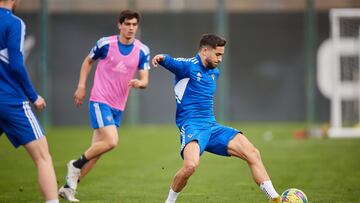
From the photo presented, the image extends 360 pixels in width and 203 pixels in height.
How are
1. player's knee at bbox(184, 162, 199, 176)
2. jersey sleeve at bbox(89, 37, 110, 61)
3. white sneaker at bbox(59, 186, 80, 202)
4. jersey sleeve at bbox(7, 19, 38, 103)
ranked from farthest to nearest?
1. jersey sleeve at bbox(89, 37, 110, 61)
2. white sneaker at bbox(59, 186, 80, 202)
3. player's knee at bbox(184, 162, 199, 176)
4. jersey sleeve at bbox(7, 19, 38, 103)

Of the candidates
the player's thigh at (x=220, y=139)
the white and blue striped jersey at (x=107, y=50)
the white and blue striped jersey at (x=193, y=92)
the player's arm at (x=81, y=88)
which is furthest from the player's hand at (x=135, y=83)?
the player's thigh at (x=220, y=139)

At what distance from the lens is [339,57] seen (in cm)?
1959

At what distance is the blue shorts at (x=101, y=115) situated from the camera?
9.46m

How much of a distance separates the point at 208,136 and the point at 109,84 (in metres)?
1.96

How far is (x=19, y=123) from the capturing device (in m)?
6.93

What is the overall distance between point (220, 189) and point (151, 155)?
16.7ft

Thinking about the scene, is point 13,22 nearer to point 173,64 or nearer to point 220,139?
point 173,64

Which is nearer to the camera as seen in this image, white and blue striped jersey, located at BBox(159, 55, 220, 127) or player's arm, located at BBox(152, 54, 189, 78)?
player's arm, located at BBox(152, 54, 189, 78)

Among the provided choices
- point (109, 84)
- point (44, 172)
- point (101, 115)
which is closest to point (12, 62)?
point (44, 172)

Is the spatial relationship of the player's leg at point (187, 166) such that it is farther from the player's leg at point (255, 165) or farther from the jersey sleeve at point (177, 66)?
the jersey sleeve at point (177, 66)

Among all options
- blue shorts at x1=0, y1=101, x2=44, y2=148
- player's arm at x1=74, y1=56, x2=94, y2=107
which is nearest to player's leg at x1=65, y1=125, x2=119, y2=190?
player's arm at x1=74, y1=56, x2=94, y2=107

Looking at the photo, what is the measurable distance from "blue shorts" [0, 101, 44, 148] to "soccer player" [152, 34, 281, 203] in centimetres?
160

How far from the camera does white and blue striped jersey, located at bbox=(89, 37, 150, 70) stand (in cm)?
971

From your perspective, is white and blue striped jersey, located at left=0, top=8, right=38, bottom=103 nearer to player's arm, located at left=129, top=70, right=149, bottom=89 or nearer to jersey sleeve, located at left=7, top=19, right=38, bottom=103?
jersey sleeve, located at left=7, top=19, right=38, bottom=103
